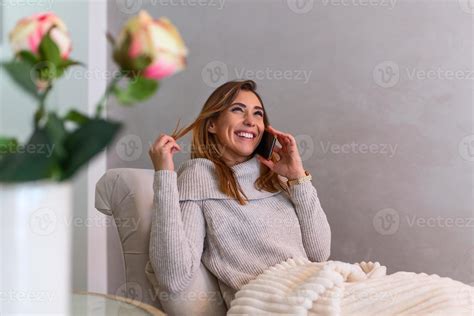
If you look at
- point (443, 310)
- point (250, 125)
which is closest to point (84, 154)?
point (443, 310)

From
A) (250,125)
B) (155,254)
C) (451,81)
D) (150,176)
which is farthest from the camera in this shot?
(451,81)

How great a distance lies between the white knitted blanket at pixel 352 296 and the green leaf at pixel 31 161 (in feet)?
2.66

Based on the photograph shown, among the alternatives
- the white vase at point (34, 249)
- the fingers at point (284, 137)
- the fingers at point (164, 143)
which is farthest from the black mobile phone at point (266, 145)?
the white vase at point (34, 249)

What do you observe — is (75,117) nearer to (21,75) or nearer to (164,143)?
(21,75)

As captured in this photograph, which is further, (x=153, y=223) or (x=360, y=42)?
(x=360, y=42)

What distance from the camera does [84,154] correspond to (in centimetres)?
64

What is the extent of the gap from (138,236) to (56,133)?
1.07 metres

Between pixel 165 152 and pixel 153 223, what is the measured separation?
20cm

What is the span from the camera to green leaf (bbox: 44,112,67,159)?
0.64 m

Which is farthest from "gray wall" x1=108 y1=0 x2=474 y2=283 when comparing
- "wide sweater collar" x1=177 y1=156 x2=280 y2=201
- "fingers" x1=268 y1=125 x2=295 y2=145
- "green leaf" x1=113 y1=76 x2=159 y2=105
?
"green leaf" x1=113 y1=76 x2=159 y2=105

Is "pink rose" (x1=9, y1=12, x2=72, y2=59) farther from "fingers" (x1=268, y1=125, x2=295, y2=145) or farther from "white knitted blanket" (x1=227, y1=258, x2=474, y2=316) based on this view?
"fingers" (x1=268, y1=125, x2=295, y2=145)

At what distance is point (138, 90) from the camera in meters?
0.68

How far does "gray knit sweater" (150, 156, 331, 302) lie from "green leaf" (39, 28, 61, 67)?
0.94 m

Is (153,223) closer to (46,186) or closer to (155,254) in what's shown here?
(155,254)
